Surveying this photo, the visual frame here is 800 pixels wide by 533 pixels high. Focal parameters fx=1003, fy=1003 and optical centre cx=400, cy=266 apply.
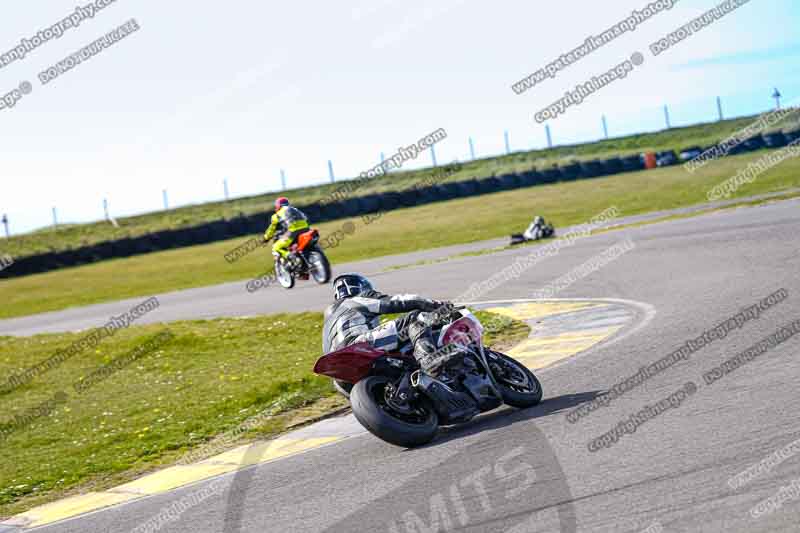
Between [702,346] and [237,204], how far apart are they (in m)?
46.2

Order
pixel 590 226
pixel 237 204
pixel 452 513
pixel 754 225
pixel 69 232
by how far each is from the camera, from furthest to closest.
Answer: pixel 237 204 → pixel 69 232 → pixel 590 226 → pixel 754 225 → pixel 452 513

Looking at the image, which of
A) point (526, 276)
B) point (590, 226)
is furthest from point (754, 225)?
point (590, 226)

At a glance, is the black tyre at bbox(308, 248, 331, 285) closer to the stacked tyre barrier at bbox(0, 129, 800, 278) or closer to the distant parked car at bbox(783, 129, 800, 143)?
the stacked tyre barrier at bbox(0, 129, 800, 278)

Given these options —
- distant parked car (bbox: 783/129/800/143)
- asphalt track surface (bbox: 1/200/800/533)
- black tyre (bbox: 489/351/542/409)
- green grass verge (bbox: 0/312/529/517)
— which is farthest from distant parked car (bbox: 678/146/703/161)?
black tyre (bbox: 489/351/542/409)

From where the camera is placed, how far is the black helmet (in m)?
8.65

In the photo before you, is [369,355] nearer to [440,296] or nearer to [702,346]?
[702,346]

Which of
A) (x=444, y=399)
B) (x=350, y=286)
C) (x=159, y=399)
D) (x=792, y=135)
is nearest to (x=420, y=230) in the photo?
(x=792, y=135)

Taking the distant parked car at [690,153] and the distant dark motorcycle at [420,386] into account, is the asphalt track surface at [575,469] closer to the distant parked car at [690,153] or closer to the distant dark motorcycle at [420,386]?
the distant dark motorcycle at [420,386]

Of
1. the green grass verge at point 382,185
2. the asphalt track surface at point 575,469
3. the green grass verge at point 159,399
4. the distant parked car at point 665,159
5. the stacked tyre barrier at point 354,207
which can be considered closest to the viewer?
the asphalt track surface at point 575,469

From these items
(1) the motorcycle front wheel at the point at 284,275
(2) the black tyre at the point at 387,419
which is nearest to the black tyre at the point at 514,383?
(2) the black tyre at the point at 387,419

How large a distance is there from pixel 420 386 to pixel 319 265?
46.0 feet

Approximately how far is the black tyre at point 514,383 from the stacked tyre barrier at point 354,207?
1420 inches

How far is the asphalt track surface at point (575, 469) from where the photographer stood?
5297 millimetres

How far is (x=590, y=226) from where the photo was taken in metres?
31.0
